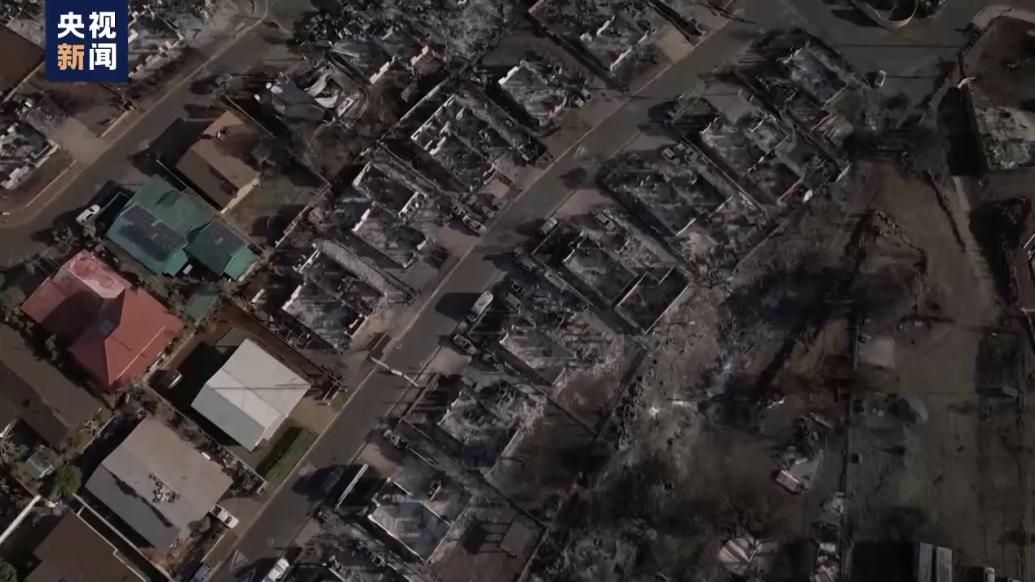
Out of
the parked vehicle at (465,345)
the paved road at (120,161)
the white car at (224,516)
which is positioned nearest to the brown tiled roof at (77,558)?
the white car at (224,516)

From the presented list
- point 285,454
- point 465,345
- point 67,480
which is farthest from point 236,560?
point 465,345

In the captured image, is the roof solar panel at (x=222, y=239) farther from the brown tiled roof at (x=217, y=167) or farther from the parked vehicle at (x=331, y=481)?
the parked vehicle at (x=331, y=481)

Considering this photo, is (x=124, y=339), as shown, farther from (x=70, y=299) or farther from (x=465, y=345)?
(x=465, y=345)

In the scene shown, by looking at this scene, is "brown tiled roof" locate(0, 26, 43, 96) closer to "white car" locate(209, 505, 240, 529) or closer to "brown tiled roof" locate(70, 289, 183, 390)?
"brown tiled roof" locate(70, 289, 183, 390)

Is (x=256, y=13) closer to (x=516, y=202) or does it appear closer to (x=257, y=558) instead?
(x=516, y=202)

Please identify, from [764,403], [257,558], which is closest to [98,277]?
[257,558]
